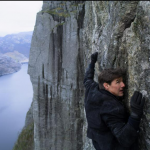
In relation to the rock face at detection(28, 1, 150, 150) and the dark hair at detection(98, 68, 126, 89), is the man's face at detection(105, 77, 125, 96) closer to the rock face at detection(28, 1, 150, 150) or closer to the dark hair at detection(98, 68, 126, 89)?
the dark hair at detection(98, 68, 126, 89)

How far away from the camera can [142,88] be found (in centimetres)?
205

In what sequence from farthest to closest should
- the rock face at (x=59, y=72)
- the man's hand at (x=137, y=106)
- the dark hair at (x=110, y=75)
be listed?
1. the rock face at (x=59, y=72)
2. the dark hair at (x=110, y=75)
3. the man's hand at (x=137, y=106)

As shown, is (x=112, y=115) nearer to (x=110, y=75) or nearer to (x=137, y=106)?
(x=137, y=106)

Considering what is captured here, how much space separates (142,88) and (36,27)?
22.9ft

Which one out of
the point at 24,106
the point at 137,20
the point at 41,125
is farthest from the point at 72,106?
the point at 24,106

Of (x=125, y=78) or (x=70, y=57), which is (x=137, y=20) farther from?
(x=70, y=57)

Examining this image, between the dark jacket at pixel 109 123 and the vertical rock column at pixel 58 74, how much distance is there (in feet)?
17.6

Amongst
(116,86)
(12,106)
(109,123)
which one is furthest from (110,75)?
(12,106)

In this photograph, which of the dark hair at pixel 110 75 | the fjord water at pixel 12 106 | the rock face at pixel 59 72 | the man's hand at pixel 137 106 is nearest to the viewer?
the man's hand at pixel 137 106

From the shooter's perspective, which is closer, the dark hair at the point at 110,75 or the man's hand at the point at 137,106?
the man's hand at the point at 137,106

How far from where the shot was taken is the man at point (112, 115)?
1.84 metres

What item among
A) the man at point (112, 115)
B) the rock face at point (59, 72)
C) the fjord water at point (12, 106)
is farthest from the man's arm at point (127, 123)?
the fjord water at point (12, 106)

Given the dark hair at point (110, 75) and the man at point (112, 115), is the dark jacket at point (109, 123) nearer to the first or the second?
the man at point (112, 115)

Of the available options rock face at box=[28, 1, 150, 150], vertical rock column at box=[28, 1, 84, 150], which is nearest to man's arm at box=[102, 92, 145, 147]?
rock face at box=[28, 1, 150, 150]
